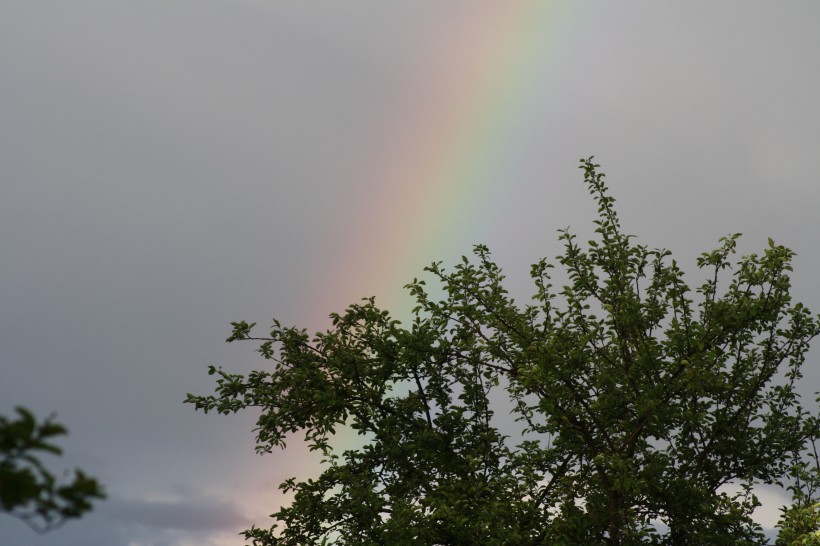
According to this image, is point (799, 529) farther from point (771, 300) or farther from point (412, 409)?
point (412, 409)

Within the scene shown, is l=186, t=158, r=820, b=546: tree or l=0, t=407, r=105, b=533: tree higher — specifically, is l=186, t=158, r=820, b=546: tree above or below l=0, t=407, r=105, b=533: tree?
above

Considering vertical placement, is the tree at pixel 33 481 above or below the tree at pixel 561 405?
below

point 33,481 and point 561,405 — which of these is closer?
point 33,481

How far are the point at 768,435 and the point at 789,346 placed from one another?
230 cm

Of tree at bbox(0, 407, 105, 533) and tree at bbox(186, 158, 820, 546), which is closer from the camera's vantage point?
tree at bbox(0, 407, 105, 533)

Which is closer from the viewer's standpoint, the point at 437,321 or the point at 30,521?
the point at 30,521

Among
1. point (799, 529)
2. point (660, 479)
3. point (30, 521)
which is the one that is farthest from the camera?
point (660, 479)

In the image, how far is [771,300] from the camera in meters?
19.0

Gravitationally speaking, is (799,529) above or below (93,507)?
above

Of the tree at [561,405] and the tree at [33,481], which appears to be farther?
the tree at [561,405]

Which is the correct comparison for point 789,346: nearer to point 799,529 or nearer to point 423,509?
point 799,529

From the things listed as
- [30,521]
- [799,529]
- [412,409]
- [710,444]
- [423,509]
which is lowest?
[30,521]

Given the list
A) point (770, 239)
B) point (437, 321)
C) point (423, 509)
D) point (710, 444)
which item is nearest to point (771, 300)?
point (770, 239)

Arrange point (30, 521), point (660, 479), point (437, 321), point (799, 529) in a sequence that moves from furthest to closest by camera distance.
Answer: point (437, 321) → point (660, 479) → point (799, 529) → point (30, 521)
